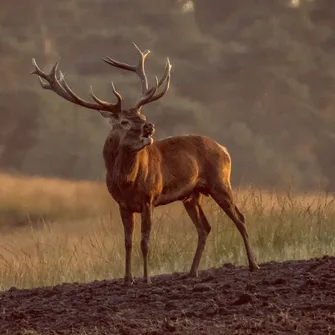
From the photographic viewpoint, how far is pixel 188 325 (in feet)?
24.7

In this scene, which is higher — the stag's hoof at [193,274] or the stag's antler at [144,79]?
the stag's antler at [144,79]

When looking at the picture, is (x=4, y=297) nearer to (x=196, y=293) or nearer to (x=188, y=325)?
(x=196, y=293)

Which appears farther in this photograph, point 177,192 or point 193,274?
point 193,274

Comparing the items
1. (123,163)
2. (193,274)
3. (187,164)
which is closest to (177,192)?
(187,164)

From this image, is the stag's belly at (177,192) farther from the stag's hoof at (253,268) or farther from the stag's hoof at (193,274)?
the stag's hoof at (253,268)

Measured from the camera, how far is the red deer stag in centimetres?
975

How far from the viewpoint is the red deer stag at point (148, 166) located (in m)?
9.75

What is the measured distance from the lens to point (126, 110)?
32.1 ft

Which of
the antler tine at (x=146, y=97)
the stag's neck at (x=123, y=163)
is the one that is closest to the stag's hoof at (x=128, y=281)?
the stag's neck at (x=123, y=163)

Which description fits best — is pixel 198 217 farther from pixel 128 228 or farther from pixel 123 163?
pixel 123 163

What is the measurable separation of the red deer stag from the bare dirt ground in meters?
0.57

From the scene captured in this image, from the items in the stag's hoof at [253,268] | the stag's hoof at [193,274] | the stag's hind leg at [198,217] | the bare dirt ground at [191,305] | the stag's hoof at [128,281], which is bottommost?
the bare dirt ground at [191,305]

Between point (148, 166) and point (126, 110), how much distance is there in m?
0.62

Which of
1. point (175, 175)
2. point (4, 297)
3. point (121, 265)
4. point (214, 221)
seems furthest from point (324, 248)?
point (4, 297)
